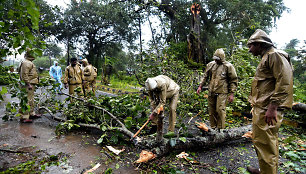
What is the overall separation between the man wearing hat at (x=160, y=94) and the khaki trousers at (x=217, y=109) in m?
1.02

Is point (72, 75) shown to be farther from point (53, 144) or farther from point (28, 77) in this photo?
point (53, 144)

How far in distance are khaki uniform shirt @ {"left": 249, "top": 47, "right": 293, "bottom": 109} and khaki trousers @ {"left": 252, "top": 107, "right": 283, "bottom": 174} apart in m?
0.19

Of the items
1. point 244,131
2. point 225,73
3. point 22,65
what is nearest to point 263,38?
point 225,73

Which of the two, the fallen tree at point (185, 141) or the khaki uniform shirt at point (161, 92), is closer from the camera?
the fallen tree at point (185, 141)

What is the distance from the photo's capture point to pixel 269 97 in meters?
2.25

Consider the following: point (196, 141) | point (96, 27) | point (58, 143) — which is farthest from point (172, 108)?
point (96, 27)

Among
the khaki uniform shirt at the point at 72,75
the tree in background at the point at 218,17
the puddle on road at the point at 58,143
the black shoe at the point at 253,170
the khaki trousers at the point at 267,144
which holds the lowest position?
the black shoe at the point at 253,170

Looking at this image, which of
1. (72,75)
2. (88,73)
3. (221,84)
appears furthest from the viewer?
(88,73)

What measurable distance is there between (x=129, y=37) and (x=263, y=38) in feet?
64.0

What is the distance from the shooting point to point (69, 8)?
61.8ft

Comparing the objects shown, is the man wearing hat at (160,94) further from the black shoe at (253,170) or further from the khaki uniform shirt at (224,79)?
the black shoe at (253,170)

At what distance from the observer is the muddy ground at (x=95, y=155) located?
2.72 metres

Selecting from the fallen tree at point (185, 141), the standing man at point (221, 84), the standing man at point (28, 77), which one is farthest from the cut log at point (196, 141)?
the standing man at point (28, 77)

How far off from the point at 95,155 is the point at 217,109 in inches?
113
